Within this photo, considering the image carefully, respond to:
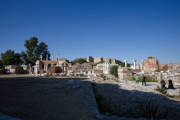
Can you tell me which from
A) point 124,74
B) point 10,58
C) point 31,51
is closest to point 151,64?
point 124,74

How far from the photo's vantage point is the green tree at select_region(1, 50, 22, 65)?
143 ft

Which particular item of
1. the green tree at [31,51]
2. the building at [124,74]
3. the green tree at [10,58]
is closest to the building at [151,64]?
the building at [124,74]

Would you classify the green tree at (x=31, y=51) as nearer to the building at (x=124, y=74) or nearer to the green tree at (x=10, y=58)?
the green tree at (x=10, y=58)

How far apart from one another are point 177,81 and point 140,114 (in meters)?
14.9

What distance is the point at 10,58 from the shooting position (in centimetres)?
4375

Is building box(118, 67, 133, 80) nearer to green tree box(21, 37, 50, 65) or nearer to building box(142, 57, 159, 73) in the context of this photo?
building box(142, 57, 159, 73)

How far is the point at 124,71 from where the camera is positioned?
18047 millimetres

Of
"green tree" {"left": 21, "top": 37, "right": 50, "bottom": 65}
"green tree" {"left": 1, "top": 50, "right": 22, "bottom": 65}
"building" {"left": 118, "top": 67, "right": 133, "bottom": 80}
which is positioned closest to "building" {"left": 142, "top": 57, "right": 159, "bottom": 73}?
"building" {"left": 118, "top": 67, "right": 133, "bottom": 80}

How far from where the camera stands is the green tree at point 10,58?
43625mm

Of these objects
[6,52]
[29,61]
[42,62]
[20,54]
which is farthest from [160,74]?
[6,52]

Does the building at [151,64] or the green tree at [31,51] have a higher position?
the green tree at [31,51]

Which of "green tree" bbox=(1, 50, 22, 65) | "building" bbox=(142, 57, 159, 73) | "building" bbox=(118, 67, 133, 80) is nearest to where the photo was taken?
"building" bbox=(118, 67, 133, 80)

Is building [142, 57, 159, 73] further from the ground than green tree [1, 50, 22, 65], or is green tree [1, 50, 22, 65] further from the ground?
green tree [1, 50, 22, 65]

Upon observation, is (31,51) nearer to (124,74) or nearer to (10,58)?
(10,58)
